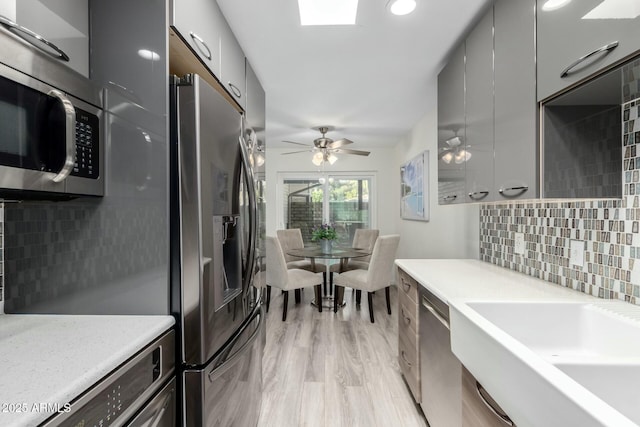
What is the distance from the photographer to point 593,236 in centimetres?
130

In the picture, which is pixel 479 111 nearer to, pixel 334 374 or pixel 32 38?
pixel 32 38

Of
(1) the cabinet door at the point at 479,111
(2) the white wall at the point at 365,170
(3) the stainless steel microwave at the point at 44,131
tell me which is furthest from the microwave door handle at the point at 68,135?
(2) the white wall at the point at 365,170

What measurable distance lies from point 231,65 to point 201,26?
413 mm

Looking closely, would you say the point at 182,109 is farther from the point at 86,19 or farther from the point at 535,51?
the point at 535,51

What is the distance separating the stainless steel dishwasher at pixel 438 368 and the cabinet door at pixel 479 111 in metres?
0.63

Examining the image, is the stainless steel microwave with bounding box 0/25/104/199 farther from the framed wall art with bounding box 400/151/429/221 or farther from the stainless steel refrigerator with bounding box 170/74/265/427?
the framed wall art with bounding box 400/151/429/221

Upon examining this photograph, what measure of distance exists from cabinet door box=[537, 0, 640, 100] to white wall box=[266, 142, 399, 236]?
12.8ft

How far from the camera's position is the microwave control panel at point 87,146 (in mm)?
924

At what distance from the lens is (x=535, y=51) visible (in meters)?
1.13

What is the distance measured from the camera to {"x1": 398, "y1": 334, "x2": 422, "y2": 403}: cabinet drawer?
1801 mm

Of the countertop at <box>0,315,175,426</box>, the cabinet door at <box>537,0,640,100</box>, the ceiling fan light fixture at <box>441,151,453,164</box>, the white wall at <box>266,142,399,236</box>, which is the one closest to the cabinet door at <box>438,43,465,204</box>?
the ceiling fan light fixture at <box>441,151,453,164</box>

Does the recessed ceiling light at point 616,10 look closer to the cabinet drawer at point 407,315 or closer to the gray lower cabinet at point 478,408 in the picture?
the gray lower cabinet at point 478,408

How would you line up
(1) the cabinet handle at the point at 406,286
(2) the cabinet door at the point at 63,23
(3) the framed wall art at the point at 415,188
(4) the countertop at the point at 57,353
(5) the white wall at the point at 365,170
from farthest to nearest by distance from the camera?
(5) the white wall at the point at 365,170 < (3) the framed wall art at the point at 415,188 < (1) the cabinet handle at the point at 406,286 < (2) the cabinet door at the point at 63,23 < (4) the countertop at the point at 57,353

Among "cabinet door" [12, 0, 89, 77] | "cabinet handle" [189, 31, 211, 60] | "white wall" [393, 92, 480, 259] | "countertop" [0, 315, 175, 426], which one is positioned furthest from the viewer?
"white wall" [393, 92, 480, 259]
